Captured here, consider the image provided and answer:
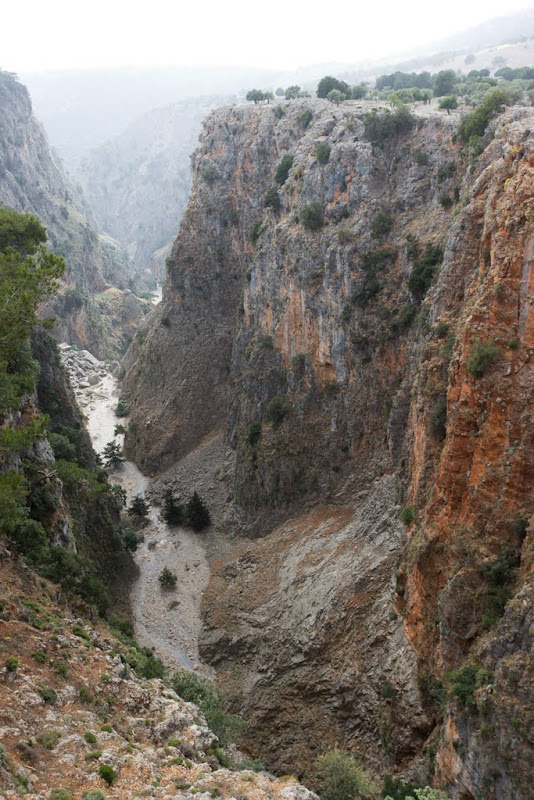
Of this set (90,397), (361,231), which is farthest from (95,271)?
(361,231)

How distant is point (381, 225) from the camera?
49844mm

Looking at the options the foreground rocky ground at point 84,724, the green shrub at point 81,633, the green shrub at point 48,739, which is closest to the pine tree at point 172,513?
the foreground rocky ground at point 84,724

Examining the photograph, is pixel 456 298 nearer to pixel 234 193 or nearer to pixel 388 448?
pixel 388 448

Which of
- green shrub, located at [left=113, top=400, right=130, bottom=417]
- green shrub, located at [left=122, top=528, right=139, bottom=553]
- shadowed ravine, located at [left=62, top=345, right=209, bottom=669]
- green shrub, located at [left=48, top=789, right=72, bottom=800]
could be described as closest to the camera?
green shrub, located at [left=48, top=789, right=72, bottom=800]

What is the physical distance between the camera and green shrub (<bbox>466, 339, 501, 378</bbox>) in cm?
2612

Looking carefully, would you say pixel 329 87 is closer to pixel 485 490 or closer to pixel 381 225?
pixel 381 225

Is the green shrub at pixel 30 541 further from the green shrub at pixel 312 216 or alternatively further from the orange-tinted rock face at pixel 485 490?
the green shrub at pixel 312 216

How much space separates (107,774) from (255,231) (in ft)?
198

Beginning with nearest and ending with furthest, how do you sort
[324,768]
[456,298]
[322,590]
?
[324,768]
[456,298]
[322,590]

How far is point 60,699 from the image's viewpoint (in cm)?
2091

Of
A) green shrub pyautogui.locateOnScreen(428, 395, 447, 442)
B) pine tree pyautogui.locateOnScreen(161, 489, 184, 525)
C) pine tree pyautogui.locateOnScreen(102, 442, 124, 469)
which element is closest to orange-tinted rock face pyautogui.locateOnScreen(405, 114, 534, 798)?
green shrub pyautogui.locateOnScreen(428, 395, 447, 442)

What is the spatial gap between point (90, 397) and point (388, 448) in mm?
63820

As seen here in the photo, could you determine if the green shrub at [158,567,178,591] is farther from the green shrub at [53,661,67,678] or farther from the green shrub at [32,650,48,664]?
the green shrub at [32,650,48,664]

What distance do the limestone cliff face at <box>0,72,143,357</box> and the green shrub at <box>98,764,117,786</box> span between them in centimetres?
10232
